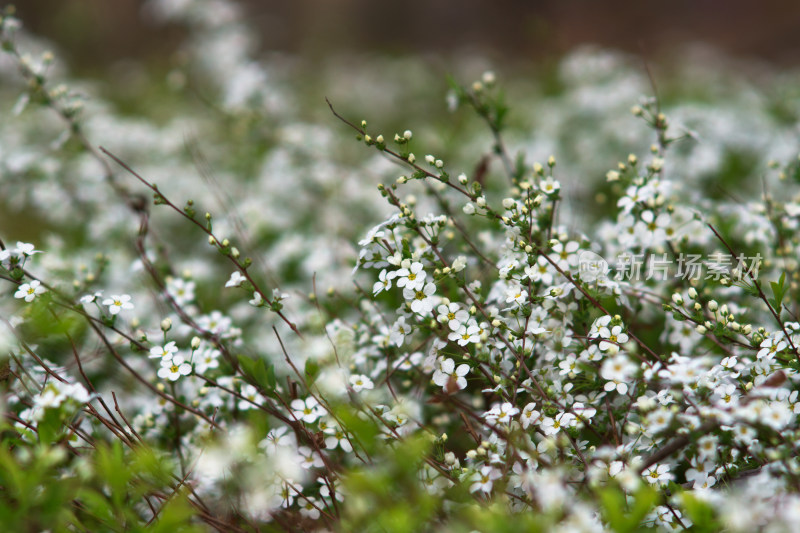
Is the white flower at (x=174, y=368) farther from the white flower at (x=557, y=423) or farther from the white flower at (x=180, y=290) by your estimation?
the white flower at (x=557, y=423)

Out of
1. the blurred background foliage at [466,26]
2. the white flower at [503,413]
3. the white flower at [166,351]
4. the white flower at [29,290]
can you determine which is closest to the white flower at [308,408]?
the white flower at [166,351]

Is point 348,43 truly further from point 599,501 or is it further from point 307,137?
point 599,501

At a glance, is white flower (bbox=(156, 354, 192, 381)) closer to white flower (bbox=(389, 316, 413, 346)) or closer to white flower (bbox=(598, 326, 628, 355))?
white flower (bbox=(389, 316, 413, 346))

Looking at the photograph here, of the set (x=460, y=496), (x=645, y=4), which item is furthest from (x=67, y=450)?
(x=645, y=4)

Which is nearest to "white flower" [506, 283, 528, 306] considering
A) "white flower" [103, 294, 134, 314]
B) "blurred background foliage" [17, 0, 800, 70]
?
"white flower" [103, 294, 134, 314]

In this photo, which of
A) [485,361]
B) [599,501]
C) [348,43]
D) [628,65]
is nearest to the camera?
[599,501]

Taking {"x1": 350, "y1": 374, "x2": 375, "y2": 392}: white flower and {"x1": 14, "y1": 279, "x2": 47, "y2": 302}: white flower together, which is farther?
{"x1": 350, "y1": 374, "x2": 375, "y2": 392}: white flower

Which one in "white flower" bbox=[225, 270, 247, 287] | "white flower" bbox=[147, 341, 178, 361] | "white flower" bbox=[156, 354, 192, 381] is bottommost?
"white flower" bbox=[156, 354, 192, 381]
